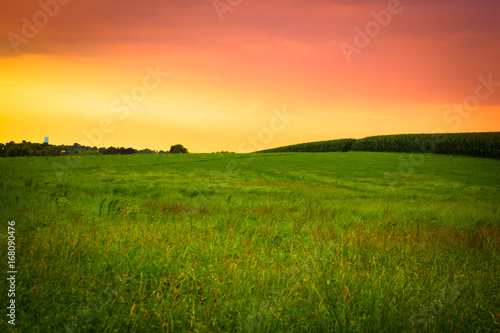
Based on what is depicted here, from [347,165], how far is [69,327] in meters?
40.8

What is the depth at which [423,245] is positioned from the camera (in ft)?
22.8

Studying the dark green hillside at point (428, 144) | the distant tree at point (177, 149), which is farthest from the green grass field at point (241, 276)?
the dark green hillside at point (428, 144)

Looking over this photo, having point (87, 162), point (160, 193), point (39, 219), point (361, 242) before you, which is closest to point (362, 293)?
point (361, 242)

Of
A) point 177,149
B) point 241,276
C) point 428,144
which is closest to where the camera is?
point 241,276

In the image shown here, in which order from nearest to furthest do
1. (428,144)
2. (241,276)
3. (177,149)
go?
1. (241,276)
2. (177,149)
3. (428,144)

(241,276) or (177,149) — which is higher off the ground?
(177,149)

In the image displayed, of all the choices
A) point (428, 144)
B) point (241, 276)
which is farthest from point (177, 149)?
point (428, 144)

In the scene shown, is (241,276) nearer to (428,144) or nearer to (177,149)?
(177,149)

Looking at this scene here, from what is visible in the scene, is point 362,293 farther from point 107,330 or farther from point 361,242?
point 107,330

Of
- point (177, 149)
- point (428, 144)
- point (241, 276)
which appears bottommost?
point (241, 276)

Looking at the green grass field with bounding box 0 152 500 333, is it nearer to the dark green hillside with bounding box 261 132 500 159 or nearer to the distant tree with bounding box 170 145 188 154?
the distant tree with bounding box 170 145 188 154

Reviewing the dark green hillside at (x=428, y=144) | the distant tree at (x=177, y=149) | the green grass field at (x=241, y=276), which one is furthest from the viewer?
the dark green hillside at (x=428, y=144)

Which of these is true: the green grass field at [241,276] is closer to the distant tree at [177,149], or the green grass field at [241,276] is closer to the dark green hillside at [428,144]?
the distant tree at [177,149]

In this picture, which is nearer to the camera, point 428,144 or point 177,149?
point 177,149
